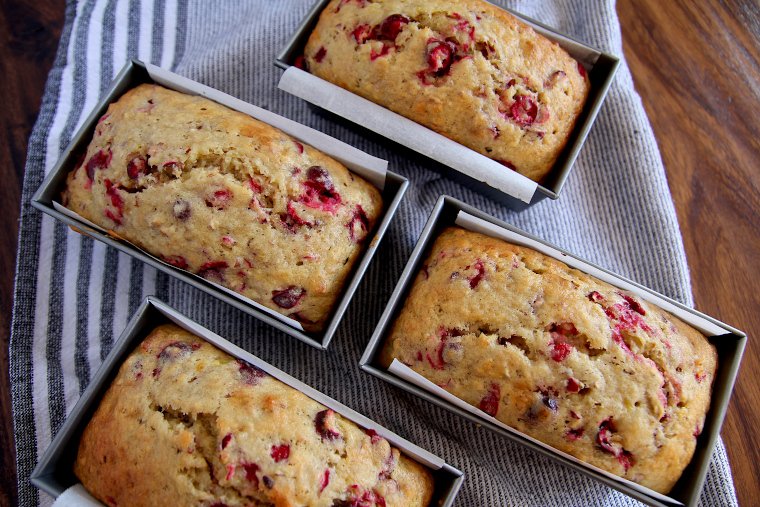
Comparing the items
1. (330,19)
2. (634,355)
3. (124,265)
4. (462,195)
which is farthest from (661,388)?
(124,265)

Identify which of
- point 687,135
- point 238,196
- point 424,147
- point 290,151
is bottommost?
point 238,196

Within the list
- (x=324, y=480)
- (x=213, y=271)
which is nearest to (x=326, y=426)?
(x=324, y=480)

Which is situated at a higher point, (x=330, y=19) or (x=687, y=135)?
(x=687, y=135)

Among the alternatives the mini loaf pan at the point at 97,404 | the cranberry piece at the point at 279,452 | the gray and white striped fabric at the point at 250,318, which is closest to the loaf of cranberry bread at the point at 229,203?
the mini loaf pan at the point at 97,404

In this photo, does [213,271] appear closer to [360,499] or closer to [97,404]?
[97,404]

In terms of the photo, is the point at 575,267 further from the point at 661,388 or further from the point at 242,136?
the point at 242,136

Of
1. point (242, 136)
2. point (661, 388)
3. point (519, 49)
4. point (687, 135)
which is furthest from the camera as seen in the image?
point (687, 135)

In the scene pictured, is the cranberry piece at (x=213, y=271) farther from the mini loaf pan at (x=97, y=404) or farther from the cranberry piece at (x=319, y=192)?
the cranberry piece at (x=319, y=192)
